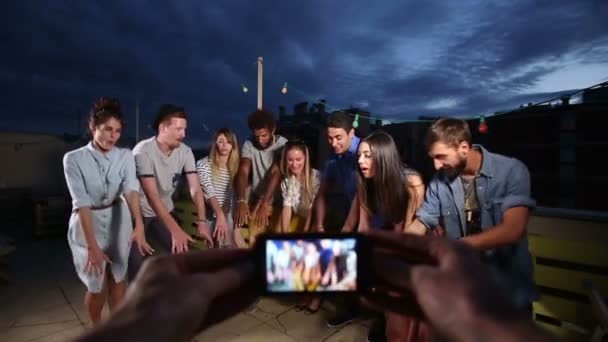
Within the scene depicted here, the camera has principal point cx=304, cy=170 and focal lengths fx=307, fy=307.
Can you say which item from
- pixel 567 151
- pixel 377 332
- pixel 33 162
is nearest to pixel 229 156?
pixel 377 332

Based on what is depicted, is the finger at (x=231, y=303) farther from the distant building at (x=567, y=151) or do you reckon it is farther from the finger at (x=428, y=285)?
the distant building at (x=567, y=151)

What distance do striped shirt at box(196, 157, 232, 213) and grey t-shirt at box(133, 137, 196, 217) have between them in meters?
0.46

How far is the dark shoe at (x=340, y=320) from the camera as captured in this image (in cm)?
321

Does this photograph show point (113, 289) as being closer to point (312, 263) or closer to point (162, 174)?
point (162, 174)

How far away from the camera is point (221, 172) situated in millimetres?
3594

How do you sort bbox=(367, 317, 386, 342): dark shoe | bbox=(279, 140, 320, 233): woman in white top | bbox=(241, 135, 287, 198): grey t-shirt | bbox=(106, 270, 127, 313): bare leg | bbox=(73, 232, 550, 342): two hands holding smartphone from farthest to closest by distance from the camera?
bbox=(241, 135, 287, 198): grey t-shirt → bbox=(279, 140, 320, 233): woman in white top → bbox=(367, 317, 386, 342): dark shoe → bbox=(106, 270, 127, 313): bare leg → bbox=(73, 232, 550, 342): two hands holding smartphone

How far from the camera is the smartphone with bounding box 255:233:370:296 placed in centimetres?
96

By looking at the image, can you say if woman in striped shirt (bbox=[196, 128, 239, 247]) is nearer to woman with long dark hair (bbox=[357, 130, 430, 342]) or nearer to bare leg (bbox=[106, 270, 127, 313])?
bare leg (bbox=[106, 270, 127, 313])

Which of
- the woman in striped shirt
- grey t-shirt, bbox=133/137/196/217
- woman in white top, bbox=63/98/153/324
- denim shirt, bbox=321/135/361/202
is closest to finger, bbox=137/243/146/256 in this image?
woman in white top, bbox=63/98/153/324

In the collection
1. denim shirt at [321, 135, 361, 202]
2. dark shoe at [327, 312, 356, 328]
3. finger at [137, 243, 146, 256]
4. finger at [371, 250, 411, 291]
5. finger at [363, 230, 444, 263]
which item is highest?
denim shirt at [321, 135, 361, 202]

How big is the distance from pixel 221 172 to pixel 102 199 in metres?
1.33

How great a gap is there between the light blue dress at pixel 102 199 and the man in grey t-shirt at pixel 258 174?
119cm

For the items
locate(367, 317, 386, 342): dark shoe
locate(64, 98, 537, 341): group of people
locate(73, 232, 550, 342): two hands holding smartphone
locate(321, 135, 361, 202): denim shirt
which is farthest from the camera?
locate(321, 135, 361, 202): denim shirt

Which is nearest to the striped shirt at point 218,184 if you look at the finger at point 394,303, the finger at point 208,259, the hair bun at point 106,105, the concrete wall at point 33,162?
the hair bun at point 106,105
